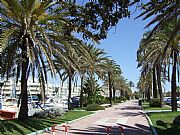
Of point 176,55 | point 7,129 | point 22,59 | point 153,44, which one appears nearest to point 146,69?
point 153,44

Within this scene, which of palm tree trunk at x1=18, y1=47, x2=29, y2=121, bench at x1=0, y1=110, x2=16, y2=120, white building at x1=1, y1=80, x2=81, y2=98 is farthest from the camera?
bench at x1=0, y1=110, x2=16, y2=120

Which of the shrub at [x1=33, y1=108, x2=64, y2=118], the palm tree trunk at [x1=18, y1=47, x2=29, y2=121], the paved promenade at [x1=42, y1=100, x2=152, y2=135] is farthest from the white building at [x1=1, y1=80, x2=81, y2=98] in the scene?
the paved promenade at [x1=42, y1=100, x2=152, y2=135]

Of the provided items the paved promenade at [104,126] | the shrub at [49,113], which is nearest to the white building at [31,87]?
the shrub at [49,113]

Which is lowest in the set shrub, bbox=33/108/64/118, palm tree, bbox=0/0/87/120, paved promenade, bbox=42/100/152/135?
paved promenade, bbox=42/100/152/135

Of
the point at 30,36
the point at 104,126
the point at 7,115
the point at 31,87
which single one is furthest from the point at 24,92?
the point at 31,87

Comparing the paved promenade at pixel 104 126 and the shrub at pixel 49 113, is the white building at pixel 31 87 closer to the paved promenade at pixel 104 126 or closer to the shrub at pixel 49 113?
the shrub at pixel 49 113

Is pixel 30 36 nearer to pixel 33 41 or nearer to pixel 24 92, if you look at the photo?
pixel 33 41

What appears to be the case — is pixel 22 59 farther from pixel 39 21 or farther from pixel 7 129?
pixel 7 129

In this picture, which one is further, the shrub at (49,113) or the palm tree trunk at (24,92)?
the shrub at (49,113)

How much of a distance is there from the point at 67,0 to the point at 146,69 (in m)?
37.1

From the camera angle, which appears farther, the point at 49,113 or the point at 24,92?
the point at 49,113

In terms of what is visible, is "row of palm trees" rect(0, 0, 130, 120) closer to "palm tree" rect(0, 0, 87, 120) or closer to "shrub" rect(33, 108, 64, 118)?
"palm tree" rect(0, 0, 87, 120)

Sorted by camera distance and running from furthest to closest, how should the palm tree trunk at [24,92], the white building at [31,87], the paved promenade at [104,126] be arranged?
the white building at [31,87]
the palm tree trunk at [24,92]
the paved promenade at [104,126]

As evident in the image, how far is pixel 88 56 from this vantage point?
819 inches
